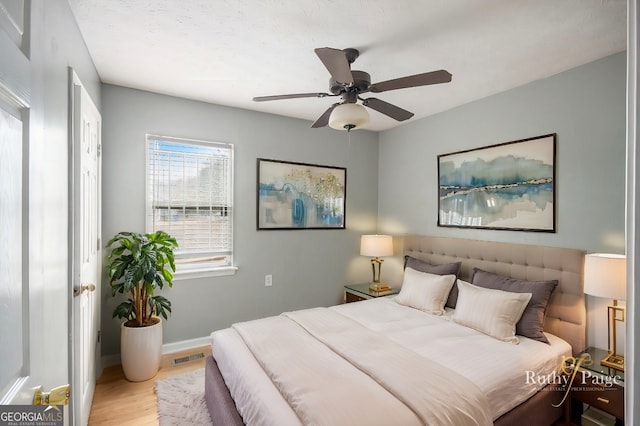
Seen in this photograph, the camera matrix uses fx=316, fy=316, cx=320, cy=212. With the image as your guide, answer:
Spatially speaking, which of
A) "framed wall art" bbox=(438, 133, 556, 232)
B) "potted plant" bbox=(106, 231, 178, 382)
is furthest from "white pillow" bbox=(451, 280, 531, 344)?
"potted plant" bbox=(106, 231, 178, 382)

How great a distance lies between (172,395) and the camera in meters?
2.52

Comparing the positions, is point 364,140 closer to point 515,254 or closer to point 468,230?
point 468,230

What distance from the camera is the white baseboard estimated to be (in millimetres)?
2955

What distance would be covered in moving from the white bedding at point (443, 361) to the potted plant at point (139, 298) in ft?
2.70

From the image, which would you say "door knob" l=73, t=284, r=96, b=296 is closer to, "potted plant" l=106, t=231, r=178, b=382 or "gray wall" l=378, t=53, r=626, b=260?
"potted plant" l=106, t=231, r=178, b=382

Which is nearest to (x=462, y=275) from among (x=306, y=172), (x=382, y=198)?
(x=382, y=198)

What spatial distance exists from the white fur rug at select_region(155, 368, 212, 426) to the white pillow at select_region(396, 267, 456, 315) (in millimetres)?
1958

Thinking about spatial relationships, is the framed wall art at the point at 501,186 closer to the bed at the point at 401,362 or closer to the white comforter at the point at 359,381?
the bed at the point at 401,362

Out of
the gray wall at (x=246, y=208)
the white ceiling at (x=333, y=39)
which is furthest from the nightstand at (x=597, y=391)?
the gray wall at (x=246, y=208)

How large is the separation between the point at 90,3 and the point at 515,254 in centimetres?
359

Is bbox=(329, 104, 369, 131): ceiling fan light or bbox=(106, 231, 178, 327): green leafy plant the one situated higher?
bbox=(329, 104, 369, 131): ceiling fan light

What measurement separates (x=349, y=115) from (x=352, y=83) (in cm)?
21

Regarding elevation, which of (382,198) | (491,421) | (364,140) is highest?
(364,140)

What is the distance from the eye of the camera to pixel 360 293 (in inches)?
153
